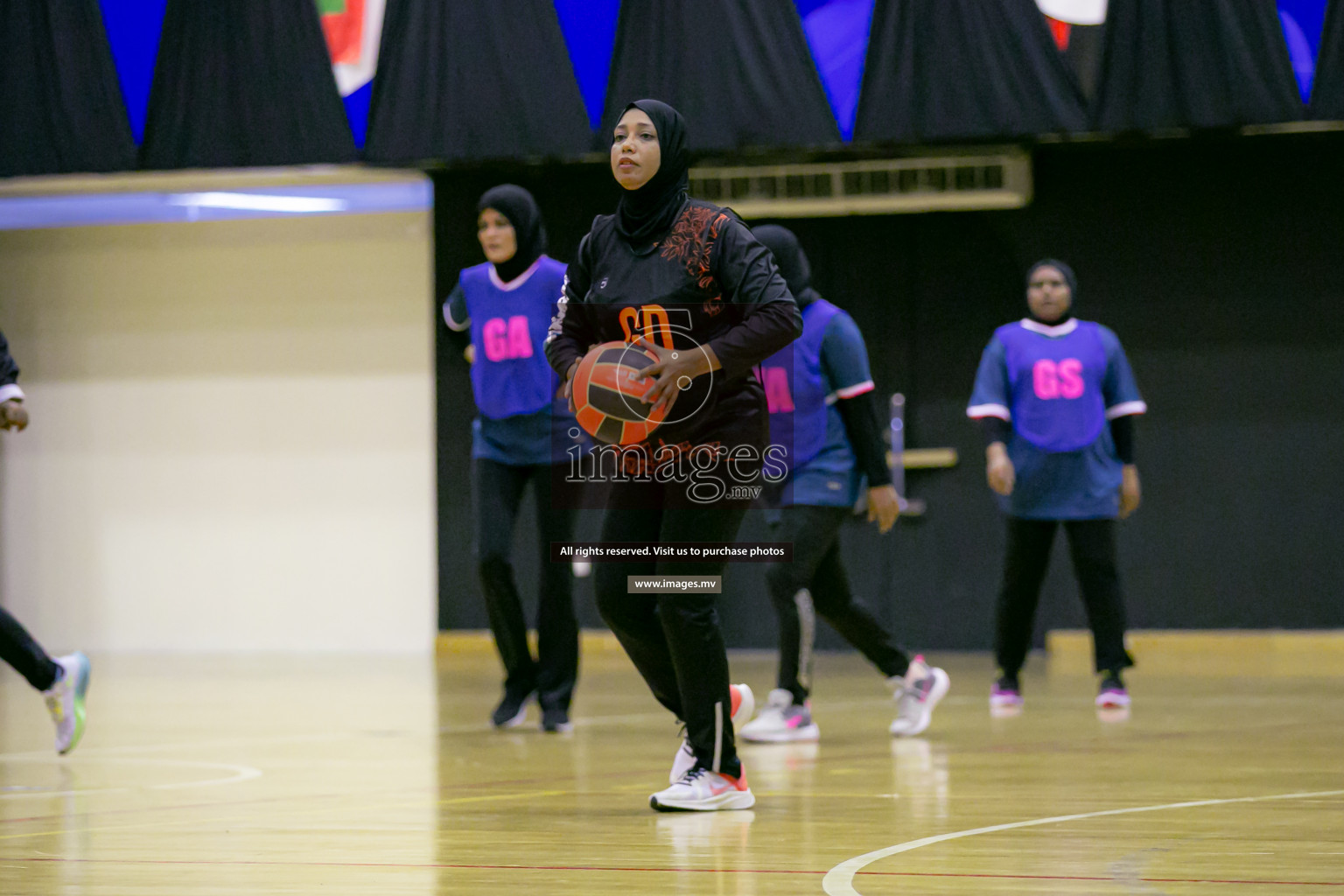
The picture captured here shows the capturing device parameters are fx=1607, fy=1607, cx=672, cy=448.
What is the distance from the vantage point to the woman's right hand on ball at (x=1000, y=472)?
6117 mm

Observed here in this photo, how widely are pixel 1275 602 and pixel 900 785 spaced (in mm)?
5177

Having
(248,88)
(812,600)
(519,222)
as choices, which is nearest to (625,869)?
(812,600)

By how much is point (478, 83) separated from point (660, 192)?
4919 mm

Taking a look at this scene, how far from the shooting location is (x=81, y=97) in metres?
8.66

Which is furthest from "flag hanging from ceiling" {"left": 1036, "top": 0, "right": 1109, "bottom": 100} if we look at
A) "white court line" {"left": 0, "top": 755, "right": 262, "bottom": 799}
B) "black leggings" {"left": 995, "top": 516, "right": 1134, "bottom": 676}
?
"white court line" {"left": 0, "top": 755, "right": 262, "bottom": 799}

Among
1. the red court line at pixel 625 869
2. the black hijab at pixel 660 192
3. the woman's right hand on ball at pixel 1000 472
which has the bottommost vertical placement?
the red court line at pixel 625 869

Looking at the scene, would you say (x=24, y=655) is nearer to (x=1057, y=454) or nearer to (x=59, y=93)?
(x=1057, y=454)

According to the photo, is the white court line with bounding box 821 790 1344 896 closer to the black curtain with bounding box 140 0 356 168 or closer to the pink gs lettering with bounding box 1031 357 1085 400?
the pink gs lettering with bounding box 1031 357 1085 400

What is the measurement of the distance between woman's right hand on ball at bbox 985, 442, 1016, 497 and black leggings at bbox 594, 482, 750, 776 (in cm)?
263

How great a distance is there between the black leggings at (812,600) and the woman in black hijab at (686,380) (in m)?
1.58

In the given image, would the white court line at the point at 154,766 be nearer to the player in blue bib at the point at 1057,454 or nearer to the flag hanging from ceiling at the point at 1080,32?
the player in blue bib at the point at 1057,454

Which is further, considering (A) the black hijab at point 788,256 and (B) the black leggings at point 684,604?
(A) the black hijab at point 788,256

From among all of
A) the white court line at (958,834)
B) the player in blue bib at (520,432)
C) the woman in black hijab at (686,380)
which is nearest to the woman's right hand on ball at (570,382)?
the woman in black hijab at (686,380)

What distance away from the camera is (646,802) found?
12.9 ft
